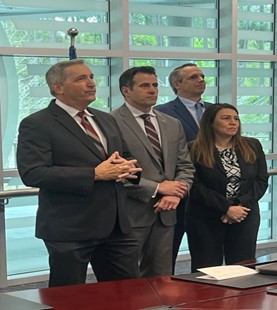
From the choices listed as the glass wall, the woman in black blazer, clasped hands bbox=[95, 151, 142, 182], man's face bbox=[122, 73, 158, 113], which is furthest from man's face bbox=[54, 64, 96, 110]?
the glass wall

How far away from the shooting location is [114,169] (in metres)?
2.82

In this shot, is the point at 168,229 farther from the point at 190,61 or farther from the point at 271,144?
the point at 271,144

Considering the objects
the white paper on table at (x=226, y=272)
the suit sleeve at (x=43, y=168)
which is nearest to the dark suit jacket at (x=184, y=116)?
the suit sleeve at (x=43, y=168)

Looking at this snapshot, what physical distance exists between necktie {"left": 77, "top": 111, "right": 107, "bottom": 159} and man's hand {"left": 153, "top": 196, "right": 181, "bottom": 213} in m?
0.48

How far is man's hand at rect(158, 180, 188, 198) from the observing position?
3.26m

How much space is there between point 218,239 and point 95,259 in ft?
3.11

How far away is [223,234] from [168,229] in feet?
1.47

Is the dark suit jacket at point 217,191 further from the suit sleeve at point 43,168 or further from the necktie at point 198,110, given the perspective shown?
the suit sleeve at point 43,168

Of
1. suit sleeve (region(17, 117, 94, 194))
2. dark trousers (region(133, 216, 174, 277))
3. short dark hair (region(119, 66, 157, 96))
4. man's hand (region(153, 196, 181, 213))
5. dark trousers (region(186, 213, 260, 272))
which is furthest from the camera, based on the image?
dark trousers (region(186, 213, 260, 272))

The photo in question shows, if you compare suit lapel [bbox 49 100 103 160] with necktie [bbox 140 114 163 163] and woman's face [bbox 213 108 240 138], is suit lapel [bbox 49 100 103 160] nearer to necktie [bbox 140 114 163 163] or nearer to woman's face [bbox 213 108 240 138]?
necktie [bbox 140 114 163 163]

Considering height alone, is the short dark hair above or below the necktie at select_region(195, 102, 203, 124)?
above

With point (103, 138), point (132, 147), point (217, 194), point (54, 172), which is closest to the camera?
point (54, 172)

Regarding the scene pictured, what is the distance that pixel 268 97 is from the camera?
→ 5.91 meters

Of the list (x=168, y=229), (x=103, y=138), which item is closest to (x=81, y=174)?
(x=103, y=138)
